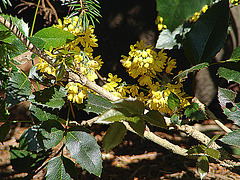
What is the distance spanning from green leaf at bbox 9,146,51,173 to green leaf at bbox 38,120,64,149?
0.25 meters

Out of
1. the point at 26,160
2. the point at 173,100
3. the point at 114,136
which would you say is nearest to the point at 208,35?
the point at 173,100

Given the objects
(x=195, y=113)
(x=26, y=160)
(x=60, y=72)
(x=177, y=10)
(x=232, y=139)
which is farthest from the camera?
(x=26, y=160)

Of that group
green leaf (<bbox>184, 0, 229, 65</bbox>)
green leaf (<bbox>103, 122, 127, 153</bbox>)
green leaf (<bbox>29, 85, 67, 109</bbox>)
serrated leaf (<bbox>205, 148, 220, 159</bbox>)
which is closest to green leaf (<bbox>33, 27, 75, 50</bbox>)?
green leaf (<bbox>29, 85, 67, 109</bbox>)

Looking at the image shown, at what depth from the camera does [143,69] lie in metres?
0.80

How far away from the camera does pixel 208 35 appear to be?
0.78m

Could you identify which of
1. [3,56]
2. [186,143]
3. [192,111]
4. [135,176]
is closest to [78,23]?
[3,56]

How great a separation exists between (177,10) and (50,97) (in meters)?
0.60

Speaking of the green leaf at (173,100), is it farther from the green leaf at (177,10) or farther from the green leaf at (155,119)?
the green leaf at (177,10)

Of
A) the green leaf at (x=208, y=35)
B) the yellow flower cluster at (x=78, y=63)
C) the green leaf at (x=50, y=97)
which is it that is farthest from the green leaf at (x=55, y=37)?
the green leaf at (x=208, y=35)

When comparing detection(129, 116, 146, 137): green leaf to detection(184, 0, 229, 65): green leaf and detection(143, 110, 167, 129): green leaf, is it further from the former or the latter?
detection(184, 0, 229, 65): green leaf

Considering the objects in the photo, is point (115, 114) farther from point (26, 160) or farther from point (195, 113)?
point (26, 160)

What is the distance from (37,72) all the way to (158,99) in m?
0.44

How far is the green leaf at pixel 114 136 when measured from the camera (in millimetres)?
517

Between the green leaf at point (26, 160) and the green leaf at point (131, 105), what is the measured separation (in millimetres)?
621
